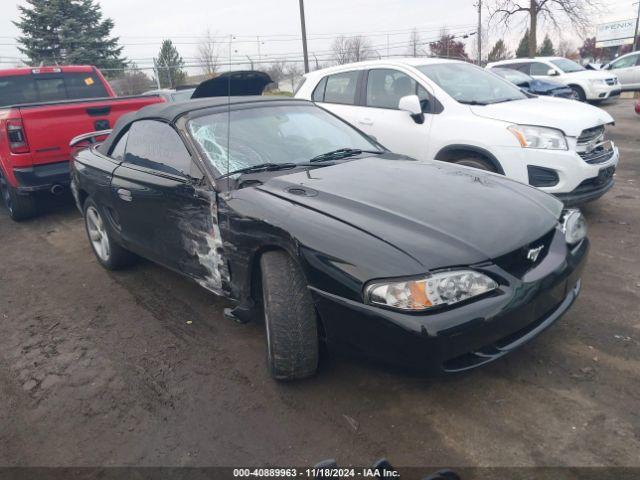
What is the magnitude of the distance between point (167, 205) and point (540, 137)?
340cm

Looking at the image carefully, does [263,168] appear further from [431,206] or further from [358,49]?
[358,49]

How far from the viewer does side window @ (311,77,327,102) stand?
6474 millimetres

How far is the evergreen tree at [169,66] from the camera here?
62.5ft

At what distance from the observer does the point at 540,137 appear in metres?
4.55

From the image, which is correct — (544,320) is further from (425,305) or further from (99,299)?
(99,299)

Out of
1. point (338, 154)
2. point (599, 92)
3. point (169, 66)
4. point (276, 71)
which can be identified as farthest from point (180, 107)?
point (169, 66)

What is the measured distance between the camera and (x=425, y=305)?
84.5 inches

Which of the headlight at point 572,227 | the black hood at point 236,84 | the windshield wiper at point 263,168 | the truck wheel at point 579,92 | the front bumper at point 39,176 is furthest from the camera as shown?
the truck wheel at point 579,92

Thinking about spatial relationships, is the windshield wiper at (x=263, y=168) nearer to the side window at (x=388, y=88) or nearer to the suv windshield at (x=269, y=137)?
Result: the suv windshield at (x=269, y=137)

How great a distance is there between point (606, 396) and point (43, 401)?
120 inches

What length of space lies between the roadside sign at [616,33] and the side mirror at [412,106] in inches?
1723

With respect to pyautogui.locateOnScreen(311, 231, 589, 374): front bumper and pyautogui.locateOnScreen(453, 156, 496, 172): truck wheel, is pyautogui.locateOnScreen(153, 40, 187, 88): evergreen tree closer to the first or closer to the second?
pyautogui.locateOnScreen(453, 156, 496, 172): truck wheel

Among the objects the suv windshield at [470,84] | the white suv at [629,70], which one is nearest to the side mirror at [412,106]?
the suv windshield at [470,84]

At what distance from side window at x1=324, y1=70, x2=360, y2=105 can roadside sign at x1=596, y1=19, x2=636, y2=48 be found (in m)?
43.0
